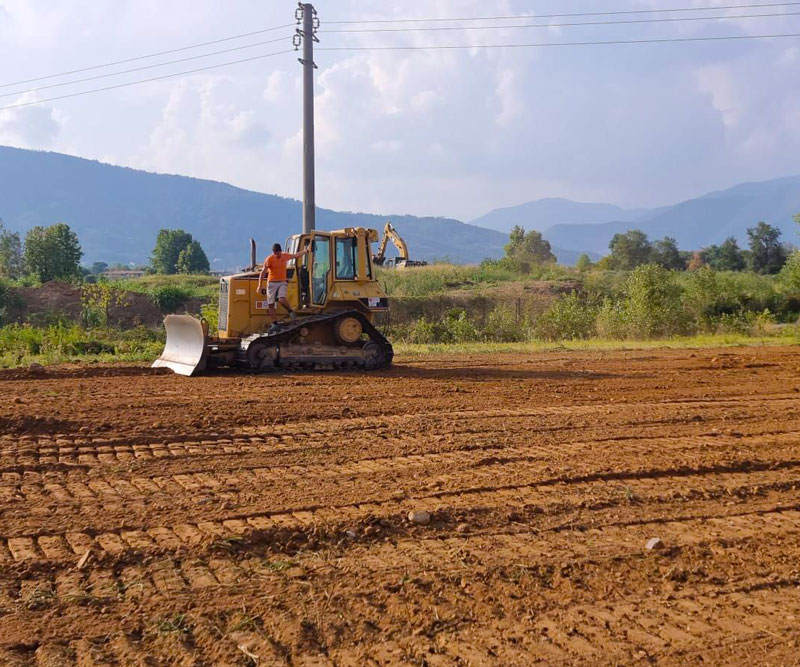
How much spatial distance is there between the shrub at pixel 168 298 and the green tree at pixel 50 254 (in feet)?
50.5

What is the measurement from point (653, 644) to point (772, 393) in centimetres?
873

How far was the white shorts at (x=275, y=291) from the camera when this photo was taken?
13.7 metres

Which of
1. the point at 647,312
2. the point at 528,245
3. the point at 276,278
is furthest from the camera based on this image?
the point at 528,245

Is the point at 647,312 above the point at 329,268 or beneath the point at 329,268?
beneath

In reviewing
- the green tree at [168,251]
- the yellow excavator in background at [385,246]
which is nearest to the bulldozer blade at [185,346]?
the yellow excavator in background at [385,246]

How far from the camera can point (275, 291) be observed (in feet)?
45.1

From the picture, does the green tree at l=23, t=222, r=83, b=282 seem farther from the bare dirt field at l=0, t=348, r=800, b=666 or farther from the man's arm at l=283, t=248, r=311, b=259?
the bare dirt field at l=0, t=348, r=800, b=666

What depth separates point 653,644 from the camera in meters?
3.79

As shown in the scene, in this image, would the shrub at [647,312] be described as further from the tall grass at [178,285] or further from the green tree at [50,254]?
the green tree at [50,254]

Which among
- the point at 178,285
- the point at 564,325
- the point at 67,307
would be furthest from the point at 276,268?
the point at 178,285

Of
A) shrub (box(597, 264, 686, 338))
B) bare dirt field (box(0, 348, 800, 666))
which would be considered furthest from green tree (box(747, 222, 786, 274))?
bare dirt field (box(0, 348, 800, 666))

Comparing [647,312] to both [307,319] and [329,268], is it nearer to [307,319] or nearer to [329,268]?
[329,268]

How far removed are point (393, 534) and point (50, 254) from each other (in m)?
54.0

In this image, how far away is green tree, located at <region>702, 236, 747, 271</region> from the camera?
2687 inches
